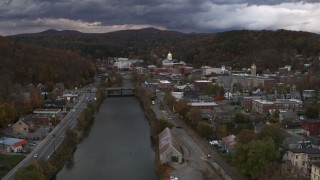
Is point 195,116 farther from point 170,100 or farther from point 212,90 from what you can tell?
point 212,90

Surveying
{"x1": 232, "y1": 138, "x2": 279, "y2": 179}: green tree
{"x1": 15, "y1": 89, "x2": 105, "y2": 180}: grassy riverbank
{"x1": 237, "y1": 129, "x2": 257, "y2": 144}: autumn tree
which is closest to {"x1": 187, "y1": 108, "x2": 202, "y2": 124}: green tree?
{"x1": 15, "y1": 89, "x2": 105, "y2": 180}: grassy riverbank

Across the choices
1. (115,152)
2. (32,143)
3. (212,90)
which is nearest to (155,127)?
(115,152)

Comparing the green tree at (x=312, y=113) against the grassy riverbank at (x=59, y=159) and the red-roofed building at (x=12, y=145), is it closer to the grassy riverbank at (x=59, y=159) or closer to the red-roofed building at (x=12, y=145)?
the grassy riverbank at (x=59, y=159)

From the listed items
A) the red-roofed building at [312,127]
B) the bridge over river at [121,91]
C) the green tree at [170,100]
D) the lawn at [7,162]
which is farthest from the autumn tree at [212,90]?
the lawn at [7,162]

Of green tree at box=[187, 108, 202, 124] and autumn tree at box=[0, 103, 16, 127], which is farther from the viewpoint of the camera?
green tree at box=[187, 108, 202, 124]

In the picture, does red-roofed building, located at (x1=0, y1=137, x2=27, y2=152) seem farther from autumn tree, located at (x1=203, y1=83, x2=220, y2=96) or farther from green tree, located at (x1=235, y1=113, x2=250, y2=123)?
autumn tree, located at (x1=203, y1=83, x2=220, y2=96)

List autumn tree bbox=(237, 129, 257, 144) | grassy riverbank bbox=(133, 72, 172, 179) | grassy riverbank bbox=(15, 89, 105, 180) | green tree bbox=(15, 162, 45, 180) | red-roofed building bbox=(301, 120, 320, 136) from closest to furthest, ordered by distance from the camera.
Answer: green tree bbox=(15, 162, 45, 180), grassy riverbank bbox=(15, 89, 105, 180), grassy riverbank bbox=(133, 72, 172, 179), autumn tree bbox=(237, 129, 257, 144), red-roofed building bbox=(301, 120, 320, 136)
